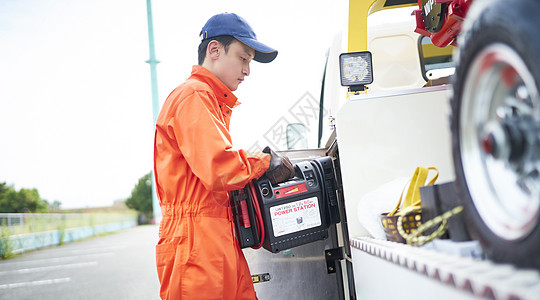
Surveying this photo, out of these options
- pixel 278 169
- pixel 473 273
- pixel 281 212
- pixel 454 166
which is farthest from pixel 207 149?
pixel 473 273

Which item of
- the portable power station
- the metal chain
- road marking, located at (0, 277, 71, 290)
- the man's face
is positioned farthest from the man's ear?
road marking, located at (0, 277, 71, 290)

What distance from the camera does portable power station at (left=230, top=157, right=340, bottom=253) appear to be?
1.92m

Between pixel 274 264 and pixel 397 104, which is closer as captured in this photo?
pixel 397 104

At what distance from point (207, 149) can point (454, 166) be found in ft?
3.41

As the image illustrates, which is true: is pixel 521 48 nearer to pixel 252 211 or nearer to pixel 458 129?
pixel 458 129

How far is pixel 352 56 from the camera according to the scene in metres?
2.00

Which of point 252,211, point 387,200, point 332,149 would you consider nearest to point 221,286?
point 252,211

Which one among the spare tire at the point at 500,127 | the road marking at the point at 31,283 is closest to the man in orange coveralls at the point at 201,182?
the spare tire at the point at 500,127

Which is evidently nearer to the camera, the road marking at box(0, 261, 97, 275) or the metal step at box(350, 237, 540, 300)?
the metal step at box(350, 237, 540, 300)

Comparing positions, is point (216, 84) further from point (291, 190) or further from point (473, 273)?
point (473, 273)

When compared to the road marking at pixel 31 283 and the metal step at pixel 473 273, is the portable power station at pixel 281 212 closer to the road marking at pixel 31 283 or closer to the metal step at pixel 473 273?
the metal step at pixel 473 273

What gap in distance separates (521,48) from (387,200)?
1.11m

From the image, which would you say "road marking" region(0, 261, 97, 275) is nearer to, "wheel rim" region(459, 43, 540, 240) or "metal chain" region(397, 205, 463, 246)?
"metal chain" region(397, 205, 463, 246)

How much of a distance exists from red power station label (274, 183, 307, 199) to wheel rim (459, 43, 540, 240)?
122cm
